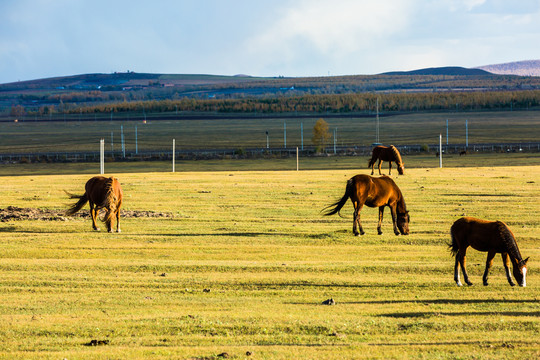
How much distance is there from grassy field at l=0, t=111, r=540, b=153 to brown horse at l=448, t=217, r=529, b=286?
10365cm

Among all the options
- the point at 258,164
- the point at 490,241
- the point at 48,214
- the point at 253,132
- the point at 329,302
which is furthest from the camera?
the point at 253,132

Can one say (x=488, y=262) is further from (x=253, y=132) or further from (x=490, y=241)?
(x=253, y=132)

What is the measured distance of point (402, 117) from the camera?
166 m

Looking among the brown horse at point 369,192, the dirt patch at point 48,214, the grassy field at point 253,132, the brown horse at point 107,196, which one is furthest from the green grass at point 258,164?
the brown horse at point 369,192

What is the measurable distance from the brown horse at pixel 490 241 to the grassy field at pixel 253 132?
10365 cm

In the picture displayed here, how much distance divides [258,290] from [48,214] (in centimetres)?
1469

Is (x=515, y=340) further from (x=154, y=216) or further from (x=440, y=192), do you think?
(x=440, y=192)

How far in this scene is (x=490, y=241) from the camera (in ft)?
46.4

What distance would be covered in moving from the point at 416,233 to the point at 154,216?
946cm

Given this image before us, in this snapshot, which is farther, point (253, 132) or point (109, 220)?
point (253, 132)

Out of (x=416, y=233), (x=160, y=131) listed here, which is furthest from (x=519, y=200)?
(x=160, y=131)

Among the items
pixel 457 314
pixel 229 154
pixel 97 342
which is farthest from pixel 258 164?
pixel 97 342

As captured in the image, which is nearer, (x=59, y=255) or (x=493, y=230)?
(x=493, y=230)

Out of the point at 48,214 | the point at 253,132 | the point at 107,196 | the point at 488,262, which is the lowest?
the point at 48,214
